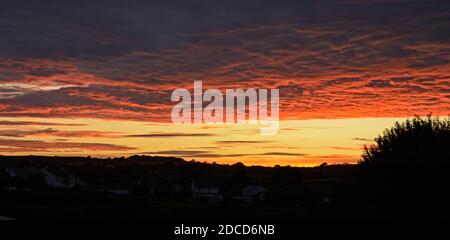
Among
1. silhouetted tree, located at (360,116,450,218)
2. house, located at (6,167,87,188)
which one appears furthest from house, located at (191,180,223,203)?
silhouetted tree, located at (360,116,450,218)

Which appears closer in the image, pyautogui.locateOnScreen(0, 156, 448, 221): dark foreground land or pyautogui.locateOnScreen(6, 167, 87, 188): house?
pyautogui.locateOnScreen(0, 156, 448, 221): dark foreground land

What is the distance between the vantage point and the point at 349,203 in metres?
36.0

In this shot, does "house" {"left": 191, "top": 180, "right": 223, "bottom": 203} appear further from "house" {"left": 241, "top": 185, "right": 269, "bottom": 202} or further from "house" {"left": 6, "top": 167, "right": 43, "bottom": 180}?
"house" {"left": 6, "top": 167, "right": 43, "bottom": 180}

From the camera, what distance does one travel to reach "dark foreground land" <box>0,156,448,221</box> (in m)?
27.2

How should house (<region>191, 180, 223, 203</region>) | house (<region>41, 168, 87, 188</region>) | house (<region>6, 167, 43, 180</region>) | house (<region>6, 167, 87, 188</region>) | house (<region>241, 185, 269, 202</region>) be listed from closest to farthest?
1. house (<region>241, 185, 269, 202</region>)
2. house (<region>6, 167, 43, 180</region>)
3. house (<region>6, 167, 87, 188</region>)
4. house (<region>191, 180, 223, 203</region>)
5. house (<region>41, 168, 87, 188</region>)

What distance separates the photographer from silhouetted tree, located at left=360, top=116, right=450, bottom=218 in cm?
3064

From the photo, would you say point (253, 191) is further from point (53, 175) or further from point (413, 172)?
point (413, 172)

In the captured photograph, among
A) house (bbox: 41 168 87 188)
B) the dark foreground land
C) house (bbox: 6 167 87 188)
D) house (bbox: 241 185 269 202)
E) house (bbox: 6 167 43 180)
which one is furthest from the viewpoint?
house (bbox: 41 168 87 188)

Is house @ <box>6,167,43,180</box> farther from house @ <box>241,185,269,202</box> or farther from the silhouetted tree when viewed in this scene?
the silhouetted tree

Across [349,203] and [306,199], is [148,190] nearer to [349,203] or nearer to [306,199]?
[306,199]

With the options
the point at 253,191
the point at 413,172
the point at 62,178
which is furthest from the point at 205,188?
the point at 413,172

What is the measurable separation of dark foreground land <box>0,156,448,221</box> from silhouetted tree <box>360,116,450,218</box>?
12 centimetres

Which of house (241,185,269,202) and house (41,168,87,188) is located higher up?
house (41,168,87,188)
